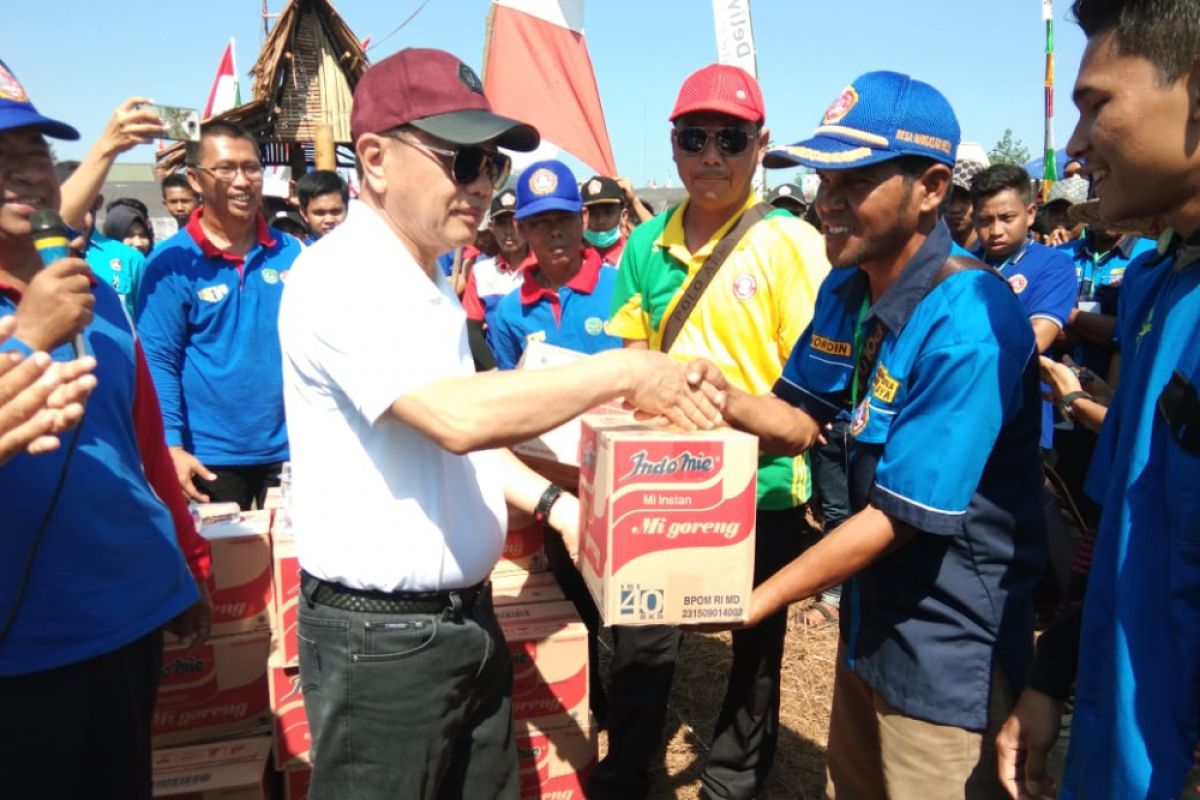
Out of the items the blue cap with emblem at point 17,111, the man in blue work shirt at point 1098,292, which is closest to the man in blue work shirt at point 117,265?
the blue cap with emblem at point 17,111

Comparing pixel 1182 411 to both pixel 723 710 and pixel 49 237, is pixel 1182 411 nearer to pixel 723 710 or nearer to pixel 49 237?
pixel 49 237

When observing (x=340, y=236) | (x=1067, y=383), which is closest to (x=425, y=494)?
(x=340, y=236)

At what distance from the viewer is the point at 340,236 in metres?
1.87

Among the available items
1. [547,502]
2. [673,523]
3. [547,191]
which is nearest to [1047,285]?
[547,191]

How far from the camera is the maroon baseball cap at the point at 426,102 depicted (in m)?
1.83

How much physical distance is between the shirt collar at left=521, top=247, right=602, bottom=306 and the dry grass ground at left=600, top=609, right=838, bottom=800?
2082 mm

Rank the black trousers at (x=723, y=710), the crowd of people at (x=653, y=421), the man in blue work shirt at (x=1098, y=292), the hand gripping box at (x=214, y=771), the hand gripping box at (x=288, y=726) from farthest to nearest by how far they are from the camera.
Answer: the man in blue work shirt at (x=1098, y=292)
the black trousers at (x=723, y=710)
the hand gripping box at (x=288, y=726)
the hand gripping box at (x=214, y=771)
the crowd of people at (x=653, y=421)

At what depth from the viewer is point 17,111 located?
2.08 metres

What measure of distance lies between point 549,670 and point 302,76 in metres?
7.78

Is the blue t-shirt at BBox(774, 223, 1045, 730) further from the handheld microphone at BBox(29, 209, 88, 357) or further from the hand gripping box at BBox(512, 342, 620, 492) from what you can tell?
the handheld microphone at BBox(29, 209, 88, 357)

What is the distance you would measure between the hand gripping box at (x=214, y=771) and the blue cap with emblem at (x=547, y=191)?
2.83 metres

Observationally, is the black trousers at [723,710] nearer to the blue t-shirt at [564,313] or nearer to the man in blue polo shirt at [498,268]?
the blue t-shirt at [564,313]

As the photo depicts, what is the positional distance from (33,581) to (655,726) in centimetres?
234

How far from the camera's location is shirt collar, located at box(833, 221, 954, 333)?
6.40 ft
